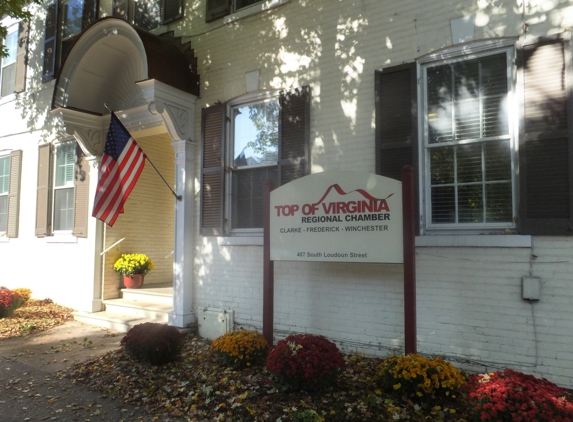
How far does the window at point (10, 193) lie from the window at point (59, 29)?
2.19 metres

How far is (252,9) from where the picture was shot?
21.6 feet

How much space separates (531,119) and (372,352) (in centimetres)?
314

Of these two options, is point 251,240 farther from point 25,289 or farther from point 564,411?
point 25,289

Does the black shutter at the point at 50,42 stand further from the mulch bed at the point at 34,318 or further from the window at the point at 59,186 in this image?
the mulch bed at the point at 34,318

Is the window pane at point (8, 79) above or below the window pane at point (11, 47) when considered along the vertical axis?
below

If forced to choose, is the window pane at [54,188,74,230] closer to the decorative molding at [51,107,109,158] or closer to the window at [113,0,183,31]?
the decorative molding at [51,107,109,158]

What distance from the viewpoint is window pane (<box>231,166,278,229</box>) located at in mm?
6402

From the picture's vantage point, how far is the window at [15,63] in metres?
10.3

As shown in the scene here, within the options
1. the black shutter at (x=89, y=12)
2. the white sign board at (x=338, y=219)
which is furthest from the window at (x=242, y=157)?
the black shutter at (x=89, y=12)

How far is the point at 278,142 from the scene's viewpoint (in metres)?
6.15

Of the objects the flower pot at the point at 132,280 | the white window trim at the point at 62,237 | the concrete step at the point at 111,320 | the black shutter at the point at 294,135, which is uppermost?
the black shutter at the point at 294,135

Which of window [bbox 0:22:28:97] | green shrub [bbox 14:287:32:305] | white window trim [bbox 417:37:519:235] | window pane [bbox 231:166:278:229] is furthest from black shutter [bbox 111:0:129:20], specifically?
white window trim [bbox 417:37:519:235]

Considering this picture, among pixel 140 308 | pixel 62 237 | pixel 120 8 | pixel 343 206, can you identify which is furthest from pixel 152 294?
pixel 120 8

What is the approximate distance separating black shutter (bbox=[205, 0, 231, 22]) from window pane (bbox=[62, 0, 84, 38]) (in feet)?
12.5
